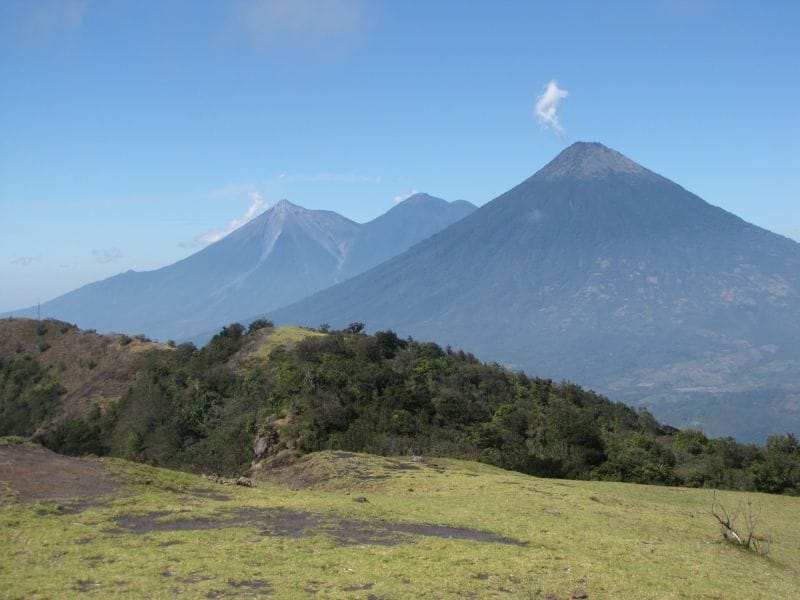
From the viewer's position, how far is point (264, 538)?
14.5 m

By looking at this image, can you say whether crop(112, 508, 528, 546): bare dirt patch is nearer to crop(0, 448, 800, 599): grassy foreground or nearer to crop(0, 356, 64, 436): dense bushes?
crop(0, 448, 800, 599): grassy foreground

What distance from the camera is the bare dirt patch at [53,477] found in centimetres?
1700

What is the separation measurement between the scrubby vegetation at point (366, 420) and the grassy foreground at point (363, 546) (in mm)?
11839

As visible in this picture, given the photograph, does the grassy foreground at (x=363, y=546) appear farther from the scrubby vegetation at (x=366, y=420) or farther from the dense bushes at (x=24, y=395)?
the dense bushes at (x=24, y=395)

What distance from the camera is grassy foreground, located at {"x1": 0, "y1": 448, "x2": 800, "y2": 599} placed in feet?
38.7

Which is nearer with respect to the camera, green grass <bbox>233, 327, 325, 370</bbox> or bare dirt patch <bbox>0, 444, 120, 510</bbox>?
bare dirt patch <bbox>0, 444, 120, 510</bbox>

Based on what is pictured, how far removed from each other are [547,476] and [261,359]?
2137 cm

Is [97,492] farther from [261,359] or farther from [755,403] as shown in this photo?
[755,403]

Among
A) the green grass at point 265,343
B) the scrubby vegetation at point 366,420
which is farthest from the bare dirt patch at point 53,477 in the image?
the green grass at point 265,343

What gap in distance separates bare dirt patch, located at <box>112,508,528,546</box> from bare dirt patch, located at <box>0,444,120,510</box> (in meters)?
2.31

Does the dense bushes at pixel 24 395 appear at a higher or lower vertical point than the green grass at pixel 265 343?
lower

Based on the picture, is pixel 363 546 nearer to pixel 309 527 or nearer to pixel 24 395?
pixel 309 527

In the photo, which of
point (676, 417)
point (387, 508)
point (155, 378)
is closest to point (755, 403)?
point (676, 417)

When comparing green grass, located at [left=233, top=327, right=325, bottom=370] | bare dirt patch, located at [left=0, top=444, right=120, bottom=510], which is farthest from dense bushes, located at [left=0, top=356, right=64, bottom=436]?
bare dirt patch, located at [left=0, top=444, right=120, bottom=510]
